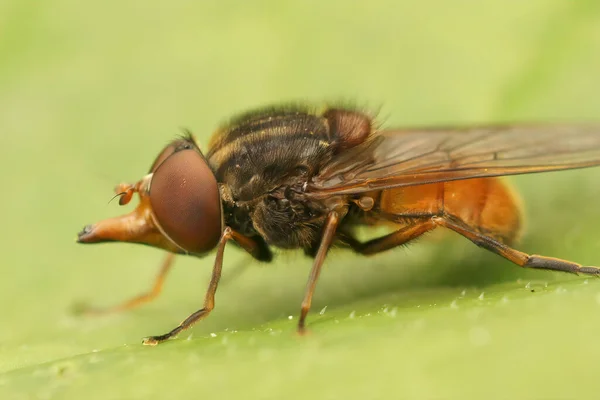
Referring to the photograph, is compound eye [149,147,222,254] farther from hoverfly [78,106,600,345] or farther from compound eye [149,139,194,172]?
compound eye [149,139,194,172]

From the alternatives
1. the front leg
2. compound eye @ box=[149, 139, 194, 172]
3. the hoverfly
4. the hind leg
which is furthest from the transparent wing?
compound eye @ box=[149, 139, 194, 172]

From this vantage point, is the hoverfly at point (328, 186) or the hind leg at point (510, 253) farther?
the hoverfly at point (328, 186)

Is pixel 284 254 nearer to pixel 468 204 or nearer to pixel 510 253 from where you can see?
pixel 468 204

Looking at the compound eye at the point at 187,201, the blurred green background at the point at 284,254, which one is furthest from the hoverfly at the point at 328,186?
the blurred green background at the point at 284,254

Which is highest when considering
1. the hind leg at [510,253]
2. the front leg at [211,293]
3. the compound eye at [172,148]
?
the compound eye at [172,148]

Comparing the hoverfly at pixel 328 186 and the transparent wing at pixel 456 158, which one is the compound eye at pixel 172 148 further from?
the transparent wing at pixel 456 158

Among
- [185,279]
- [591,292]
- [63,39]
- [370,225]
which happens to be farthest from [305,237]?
[63,39]
